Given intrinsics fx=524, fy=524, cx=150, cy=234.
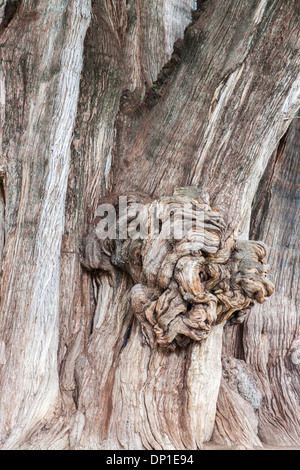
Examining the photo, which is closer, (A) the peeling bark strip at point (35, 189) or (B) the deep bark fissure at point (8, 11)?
(A) the peeling bark strip at point (35, 189)

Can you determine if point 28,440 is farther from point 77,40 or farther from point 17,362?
point 77,40

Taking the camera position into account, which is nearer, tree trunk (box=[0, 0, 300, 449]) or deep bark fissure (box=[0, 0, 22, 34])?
tree trunk (box=[0, 0, 300, 449])

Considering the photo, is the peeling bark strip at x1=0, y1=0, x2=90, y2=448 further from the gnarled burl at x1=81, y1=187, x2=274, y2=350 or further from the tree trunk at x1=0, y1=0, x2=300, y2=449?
the gnarled burl at x1=81, y1=187, x2=274, y2=350

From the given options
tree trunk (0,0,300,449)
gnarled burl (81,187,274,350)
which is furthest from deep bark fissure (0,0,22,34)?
gnarled burl (81,187,274,350)

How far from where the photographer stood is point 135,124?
12.2 ft

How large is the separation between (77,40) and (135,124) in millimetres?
708

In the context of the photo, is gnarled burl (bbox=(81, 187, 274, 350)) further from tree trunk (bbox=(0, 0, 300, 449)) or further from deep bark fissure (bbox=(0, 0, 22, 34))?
deep bark fissure (bbox=(0, 0, 22, 34))

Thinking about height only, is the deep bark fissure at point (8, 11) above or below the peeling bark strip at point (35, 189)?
above

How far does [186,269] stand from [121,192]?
83 centimetres

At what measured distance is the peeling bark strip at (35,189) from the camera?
291 centimetres

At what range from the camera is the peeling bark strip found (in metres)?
2.91

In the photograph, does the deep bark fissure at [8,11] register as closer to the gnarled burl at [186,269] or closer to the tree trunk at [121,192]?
the tree trunk at [121,192]

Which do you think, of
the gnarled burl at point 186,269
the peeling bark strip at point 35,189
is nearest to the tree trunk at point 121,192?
the peeling bark strip at point 35,189

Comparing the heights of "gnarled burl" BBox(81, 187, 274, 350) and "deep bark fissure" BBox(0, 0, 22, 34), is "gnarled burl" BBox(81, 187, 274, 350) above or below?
below
